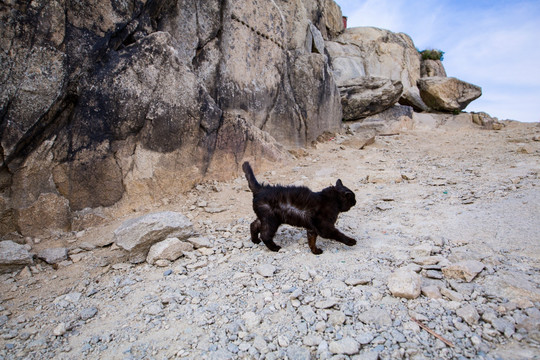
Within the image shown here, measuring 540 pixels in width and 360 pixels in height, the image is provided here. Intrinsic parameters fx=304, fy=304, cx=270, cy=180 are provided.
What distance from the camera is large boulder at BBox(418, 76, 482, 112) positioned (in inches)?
556

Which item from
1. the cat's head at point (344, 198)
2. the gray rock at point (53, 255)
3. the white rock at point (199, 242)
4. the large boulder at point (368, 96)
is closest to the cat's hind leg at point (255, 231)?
the white rock at point (199, 242)

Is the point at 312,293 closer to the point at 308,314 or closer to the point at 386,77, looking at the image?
the point at 308,314

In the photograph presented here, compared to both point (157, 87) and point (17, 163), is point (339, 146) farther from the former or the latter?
point (17, 163)

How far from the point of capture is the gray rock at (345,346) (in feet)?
7.23

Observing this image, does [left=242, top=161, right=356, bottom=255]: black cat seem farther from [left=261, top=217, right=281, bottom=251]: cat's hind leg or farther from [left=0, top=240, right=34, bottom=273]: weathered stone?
[left=0, top=240, right=34, bottom=273]: weathered stone

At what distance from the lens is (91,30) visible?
17.0 ft

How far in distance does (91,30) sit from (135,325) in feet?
16.1

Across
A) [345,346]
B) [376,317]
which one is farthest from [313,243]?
[345,346]

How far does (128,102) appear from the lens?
18.1 feet

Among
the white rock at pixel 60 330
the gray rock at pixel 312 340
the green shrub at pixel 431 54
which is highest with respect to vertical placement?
the green shrub at pixel 431 54

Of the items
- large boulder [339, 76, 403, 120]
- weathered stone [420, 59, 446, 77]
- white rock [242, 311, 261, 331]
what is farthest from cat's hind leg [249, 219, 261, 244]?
weathered stone [420, 59, 446, 77]

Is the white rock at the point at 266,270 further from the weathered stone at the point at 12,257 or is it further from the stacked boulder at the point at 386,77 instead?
the stacked boulder at the point at 386,77

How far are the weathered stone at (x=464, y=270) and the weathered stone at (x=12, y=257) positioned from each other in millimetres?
5029

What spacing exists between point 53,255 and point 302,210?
3.53 metres
